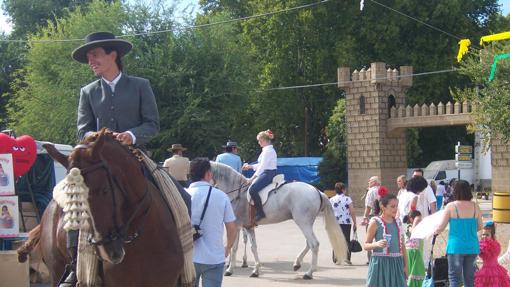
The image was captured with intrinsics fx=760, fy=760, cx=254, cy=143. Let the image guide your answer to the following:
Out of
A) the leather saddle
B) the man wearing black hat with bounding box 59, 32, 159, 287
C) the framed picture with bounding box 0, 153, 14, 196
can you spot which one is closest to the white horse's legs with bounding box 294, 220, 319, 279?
the leather saddle

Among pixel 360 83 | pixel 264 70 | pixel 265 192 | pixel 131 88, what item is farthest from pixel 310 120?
pixel 131 88

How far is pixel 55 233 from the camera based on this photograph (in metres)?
5.75

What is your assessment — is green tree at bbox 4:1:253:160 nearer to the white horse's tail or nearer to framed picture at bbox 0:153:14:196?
the white horse's tail

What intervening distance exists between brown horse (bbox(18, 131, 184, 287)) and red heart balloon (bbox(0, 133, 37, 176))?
225 inches

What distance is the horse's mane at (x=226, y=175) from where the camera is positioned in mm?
14523

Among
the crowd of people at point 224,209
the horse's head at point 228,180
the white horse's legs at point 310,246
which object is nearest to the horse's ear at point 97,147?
the crowd of people at point 224,209

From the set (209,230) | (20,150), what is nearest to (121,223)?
(209,230)

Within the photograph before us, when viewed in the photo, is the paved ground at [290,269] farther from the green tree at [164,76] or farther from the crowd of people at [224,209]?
the green tree at [164,76]

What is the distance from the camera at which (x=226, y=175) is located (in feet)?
47.9

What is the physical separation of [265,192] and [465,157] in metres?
16.2

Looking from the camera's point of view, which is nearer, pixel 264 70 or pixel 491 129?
pixel 491 129

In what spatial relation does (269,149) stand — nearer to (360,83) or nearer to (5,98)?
A: (360,83)

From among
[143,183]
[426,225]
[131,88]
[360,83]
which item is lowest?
[426,225]

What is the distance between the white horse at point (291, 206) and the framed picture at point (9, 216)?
14.7 feet
